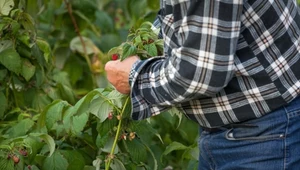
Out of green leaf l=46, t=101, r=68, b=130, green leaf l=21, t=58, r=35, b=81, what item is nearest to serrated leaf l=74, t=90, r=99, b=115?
green leaf l=46, t=101, r=68, b=130

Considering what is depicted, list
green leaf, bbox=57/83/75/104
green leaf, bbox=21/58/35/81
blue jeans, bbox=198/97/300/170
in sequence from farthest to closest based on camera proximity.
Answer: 1. green leaf, bbox=57/83/75/104
2. green leaf, bbox=21/58/35/81
3. blue jeans, bbox=198/97/300/170

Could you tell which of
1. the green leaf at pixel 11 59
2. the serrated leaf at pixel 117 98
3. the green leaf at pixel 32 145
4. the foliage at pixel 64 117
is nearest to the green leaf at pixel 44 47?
the foliage at pixel 64 117

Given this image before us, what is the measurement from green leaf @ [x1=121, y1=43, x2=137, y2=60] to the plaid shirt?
0.35 ft

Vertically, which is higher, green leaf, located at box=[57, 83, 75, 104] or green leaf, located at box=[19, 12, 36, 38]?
green leaf, located at box=[19, 12, 36, 38]

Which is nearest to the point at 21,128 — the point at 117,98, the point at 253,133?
the point at 117,98

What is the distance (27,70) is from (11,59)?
0.09 metres

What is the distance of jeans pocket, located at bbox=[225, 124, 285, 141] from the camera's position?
5.58ft

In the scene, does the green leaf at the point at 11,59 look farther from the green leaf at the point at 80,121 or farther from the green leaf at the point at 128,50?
the green leaf at the point at 128,50

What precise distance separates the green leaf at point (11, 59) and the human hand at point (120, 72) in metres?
0.77

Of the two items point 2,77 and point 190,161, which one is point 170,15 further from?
point 2,77

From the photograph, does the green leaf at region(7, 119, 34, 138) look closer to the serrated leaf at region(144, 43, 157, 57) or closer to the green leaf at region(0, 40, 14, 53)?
the green leaf at region(0, 40, 14, 53)

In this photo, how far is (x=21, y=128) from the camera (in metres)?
2.51

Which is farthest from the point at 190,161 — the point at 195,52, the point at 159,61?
the point at 195,52

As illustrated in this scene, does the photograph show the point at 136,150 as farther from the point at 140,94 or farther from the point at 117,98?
the point at 140,94
